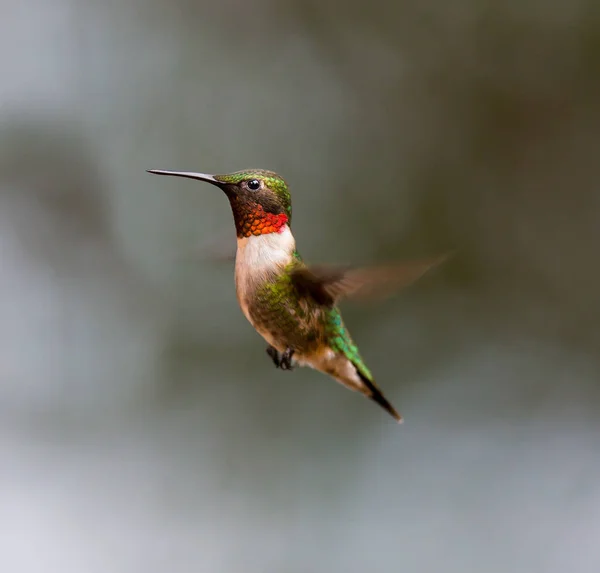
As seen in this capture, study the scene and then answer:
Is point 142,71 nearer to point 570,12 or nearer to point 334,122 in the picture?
point 334,122

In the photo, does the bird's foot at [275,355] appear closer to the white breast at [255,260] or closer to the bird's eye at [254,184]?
the white breast at [255,260]

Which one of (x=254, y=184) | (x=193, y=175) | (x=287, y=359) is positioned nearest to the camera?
(x=193, y=175)

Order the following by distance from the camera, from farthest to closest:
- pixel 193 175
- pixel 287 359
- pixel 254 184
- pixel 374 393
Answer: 1. pixel 374 393
2. pixel 287 359
3. pixel 254 184
4. pixel 193 175

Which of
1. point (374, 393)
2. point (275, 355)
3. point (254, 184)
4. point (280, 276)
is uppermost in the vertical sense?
point (254, 184)

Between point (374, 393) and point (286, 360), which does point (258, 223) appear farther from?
point (374, 393)

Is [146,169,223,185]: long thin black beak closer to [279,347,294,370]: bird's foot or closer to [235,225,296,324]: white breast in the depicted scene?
[235,225,296,324]: white breast

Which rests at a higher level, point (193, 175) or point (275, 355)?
point (193, 175)

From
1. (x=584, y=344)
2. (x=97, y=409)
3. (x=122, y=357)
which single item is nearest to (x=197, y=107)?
(x=122, y=357)

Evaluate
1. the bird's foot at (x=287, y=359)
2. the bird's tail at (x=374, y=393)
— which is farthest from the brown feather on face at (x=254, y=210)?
the bird's tail at (x=374, y=393)

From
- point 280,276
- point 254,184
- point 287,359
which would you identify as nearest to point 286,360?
point 287,359
